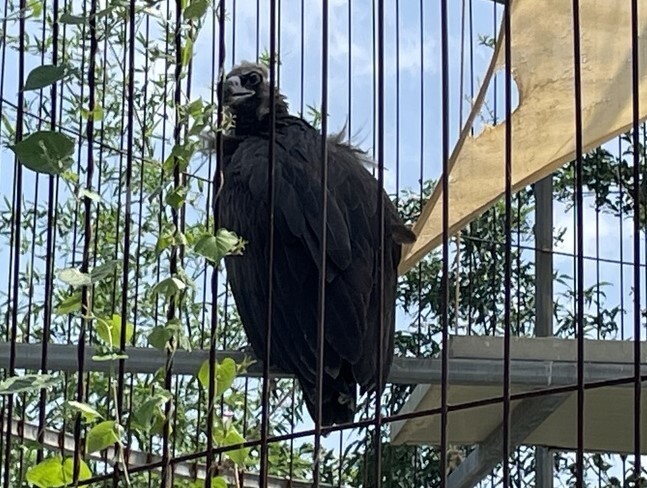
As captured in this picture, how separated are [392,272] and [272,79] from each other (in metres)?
1.85

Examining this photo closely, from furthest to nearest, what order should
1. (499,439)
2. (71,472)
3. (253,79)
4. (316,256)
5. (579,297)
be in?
(253,79) < (499,439) < (316,256) < (579,297) < (71,472)

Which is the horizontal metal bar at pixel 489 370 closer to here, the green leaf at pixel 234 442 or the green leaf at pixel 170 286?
the green leaf at pixel 234 442

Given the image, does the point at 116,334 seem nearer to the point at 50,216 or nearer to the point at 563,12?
the point at 50,216

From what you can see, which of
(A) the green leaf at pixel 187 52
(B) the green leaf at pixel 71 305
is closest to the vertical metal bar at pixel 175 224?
(A) the green leaf at pixel 187 52

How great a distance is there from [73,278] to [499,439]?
7.35ft

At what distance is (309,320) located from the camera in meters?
3.21

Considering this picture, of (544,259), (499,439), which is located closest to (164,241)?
(499,439)

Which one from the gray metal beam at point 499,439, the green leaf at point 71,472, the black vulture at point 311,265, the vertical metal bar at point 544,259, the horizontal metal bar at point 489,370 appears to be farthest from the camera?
the vertical metal bar at point 544,259

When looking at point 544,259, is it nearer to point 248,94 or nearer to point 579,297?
point 248,94

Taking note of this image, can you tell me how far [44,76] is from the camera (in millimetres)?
1401

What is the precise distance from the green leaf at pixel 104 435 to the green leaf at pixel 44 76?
0.39m

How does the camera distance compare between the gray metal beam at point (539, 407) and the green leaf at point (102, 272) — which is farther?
the gray metal beam at point (539, 407)

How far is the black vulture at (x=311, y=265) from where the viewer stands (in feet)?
10.4

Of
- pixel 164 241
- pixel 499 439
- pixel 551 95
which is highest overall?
pixel 551 95
